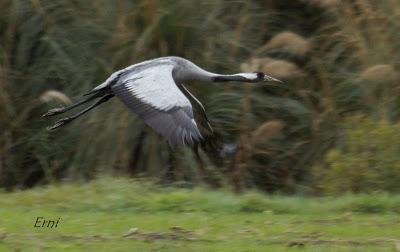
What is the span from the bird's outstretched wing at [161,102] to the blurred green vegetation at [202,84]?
7.59ft

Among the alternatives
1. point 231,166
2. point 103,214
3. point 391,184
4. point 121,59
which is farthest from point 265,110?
point 103,214

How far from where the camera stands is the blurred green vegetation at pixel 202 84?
459 inches

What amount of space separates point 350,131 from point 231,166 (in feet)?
5.24

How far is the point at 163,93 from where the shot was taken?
335 inches

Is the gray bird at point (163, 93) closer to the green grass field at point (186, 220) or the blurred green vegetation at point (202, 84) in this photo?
the green grass field at point (186, 220)

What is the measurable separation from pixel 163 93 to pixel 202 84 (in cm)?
369

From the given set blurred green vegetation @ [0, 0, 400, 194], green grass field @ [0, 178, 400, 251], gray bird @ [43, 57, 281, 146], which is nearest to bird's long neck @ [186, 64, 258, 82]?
gray bird @ [43, 57, 281, 146]

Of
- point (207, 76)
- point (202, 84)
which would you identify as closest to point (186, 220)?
point (207, 76)

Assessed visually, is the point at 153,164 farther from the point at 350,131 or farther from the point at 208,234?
the point at 208,234

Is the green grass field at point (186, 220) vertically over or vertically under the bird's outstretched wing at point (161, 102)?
under

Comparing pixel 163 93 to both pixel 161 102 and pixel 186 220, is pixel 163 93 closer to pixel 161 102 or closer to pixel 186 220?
pixel 161 102

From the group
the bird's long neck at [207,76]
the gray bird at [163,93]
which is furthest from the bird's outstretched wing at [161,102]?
the bird's long neck at [207,76]

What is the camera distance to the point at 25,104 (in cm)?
1270

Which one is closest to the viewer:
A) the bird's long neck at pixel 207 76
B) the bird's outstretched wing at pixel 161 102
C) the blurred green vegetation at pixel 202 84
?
the bird's outstretched wing at pixel 161 102
